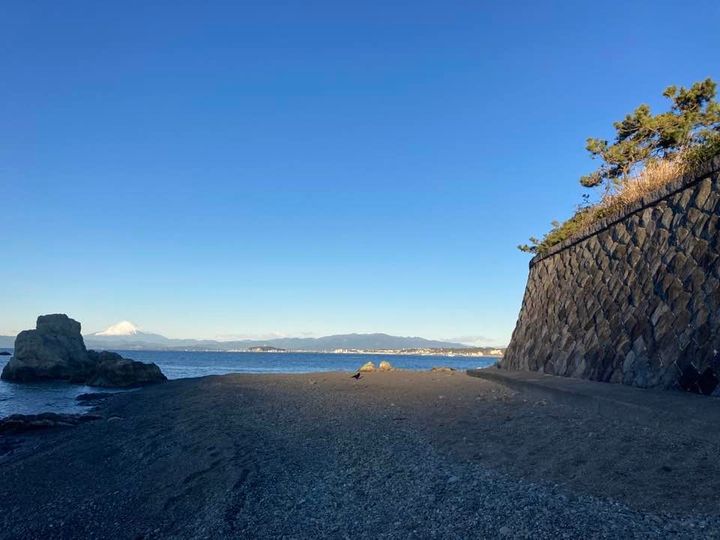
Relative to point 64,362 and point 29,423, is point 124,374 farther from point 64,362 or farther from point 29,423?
point 29,423

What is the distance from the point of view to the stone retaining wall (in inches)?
332

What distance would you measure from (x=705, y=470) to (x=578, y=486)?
1260 millimetres

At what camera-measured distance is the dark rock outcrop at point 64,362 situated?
32750 mm

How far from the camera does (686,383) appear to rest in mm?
8180

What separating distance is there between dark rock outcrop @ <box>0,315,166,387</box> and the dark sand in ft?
77.0

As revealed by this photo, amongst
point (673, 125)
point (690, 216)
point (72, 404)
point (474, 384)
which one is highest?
point (673, 125)

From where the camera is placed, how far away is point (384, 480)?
19.7 ft

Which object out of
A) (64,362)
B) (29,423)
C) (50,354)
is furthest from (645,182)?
(50,354)

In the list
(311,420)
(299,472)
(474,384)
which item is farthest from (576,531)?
(474,384)

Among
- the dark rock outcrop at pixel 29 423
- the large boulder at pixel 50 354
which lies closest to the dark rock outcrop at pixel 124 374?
the large boulder at pixel 50 354

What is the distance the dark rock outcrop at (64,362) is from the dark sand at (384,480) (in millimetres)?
23470

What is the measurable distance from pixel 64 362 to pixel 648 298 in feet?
147

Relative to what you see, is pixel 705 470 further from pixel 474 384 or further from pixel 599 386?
pixel 474 384

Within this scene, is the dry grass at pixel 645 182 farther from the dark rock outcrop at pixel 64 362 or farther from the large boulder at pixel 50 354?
the large boulder at pixel 50 354
